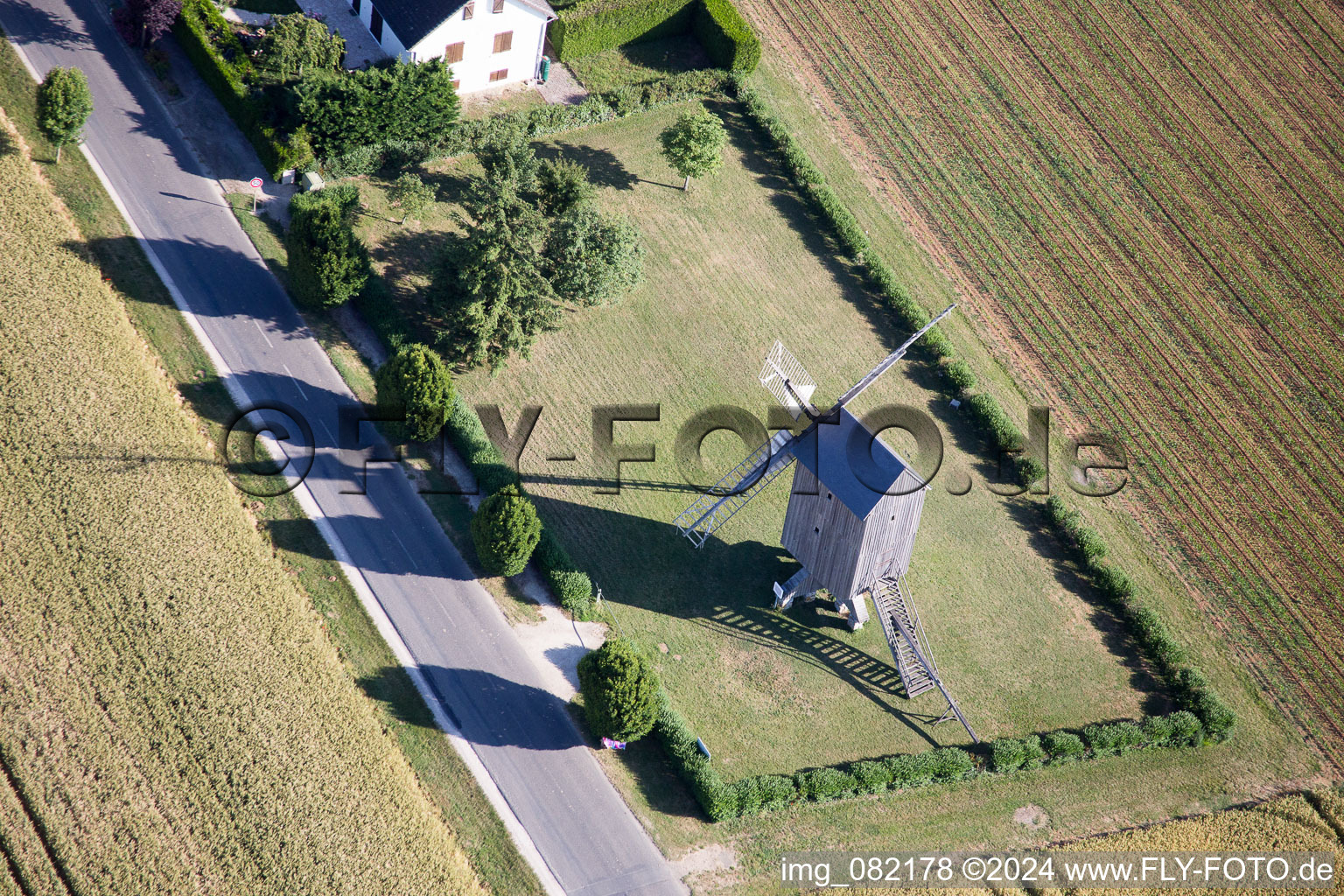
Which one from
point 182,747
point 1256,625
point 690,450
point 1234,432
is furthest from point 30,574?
point 1234,432

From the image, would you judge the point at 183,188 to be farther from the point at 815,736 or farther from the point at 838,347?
the point at 815,736

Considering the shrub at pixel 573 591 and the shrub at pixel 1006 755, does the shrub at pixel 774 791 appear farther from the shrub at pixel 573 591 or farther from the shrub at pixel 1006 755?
the shrub at pixel 573 591

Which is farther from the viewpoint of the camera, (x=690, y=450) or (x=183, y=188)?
(x=183, y=188)

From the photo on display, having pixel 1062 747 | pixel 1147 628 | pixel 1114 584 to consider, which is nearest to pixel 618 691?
pixel 1062 747

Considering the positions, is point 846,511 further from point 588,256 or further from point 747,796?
point 588,256

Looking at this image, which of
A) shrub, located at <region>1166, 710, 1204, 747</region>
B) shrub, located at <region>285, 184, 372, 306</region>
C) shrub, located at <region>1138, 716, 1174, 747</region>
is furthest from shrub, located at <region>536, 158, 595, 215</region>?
shrub, located at <region>1166, 710, 1204, 747</region>

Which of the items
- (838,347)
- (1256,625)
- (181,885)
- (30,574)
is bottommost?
(181,885)
